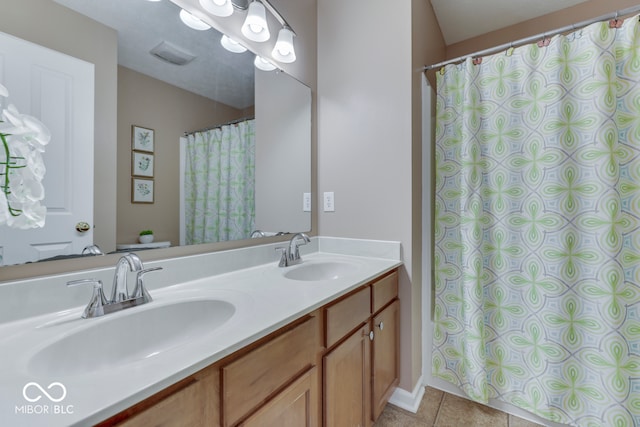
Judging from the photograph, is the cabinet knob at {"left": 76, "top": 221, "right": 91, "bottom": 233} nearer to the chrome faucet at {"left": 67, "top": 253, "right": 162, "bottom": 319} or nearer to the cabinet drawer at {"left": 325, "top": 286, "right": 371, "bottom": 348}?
the chrome faucet at {"left": 67, "top": 253, "right": 162, "bottom": 319}

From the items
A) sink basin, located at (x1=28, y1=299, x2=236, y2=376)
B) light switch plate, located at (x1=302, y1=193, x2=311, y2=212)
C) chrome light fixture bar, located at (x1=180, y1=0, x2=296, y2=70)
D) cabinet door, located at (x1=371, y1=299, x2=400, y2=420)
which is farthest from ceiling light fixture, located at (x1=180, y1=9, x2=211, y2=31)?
cabinet door, located at (x1=371, y1=299, x2=400, y2=420)

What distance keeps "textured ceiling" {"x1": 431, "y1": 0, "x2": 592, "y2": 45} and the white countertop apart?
1953 mm

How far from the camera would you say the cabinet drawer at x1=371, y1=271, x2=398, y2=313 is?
4.21 ft

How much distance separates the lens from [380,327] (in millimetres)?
1331

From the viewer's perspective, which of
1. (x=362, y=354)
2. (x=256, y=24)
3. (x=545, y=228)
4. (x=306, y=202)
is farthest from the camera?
(x=306, y=202)

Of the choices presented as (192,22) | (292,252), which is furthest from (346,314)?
(192,22)

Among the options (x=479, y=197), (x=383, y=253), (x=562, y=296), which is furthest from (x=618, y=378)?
(x=383, y=253)

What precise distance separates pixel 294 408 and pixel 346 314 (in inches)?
14.2

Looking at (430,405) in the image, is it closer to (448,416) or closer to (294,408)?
(448,416)

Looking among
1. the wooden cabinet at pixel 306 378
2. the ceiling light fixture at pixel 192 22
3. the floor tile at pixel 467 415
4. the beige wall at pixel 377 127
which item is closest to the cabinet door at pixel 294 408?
the wooden cabinet at pixel 306 378

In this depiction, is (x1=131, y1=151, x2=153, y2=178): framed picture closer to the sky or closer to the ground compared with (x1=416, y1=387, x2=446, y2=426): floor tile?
closer to the sky

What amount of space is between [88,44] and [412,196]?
56.8 inches

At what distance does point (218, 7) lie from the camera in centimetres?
116

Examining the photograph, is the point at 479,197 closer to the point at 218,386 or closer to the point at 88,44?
the point at 218,386
